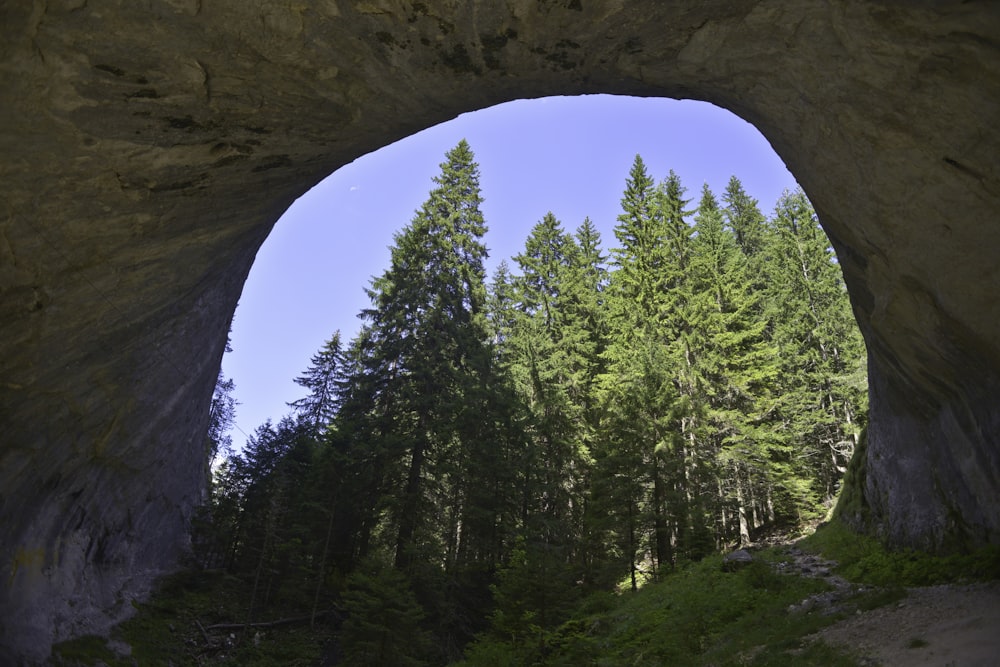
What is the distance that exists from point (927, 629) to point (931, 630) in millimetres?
100

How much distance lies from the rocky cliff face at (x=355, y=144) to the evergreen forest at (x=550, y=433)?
8154 millimetres

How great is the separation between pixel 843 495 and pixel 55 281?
69.0 ft

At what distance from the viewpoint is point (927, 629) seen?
7.04 meters

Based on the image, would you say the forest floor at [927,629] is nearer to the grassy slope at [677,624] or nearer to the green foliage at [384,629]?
the grassy slope at [677,624]

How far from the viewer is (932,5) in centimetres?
498

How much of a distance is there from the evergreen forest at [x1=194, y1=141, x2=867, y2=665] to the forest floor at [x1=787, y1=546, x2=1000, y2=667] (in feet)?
24.2

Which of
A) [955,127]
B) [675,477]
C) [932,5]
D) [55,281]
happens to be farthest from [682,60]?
[675,477]

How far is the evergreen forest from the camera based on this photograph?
1880 centimetres

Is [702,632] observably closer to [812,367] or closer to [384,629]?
[384,629]

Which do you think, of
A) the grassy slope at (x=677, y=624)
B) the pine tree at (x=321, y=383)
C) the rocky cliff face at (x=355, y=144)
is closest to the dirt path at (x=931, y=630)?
the grassy slope at (x=677, y=624)

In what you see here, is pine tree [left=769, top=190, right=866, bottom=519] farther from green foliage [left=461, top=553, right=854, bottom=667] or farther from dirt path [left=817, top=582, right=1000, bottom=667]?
dirt path [left=817, top=582, right=1000, bottom=667]

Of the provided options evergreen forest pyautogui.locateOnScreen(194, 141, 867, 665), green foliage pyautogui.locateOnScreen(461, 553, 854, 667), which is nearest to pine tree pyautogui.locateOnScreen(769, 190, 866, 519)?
evergreen forest pyautogui.locateOnScreen(194, 141, 867, 665)

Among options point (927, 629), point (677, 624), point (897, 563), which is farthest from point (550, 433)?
point (927, 629)

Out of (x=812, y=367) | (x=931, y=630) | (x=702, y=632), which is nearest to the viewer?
(x=931, y=630)
